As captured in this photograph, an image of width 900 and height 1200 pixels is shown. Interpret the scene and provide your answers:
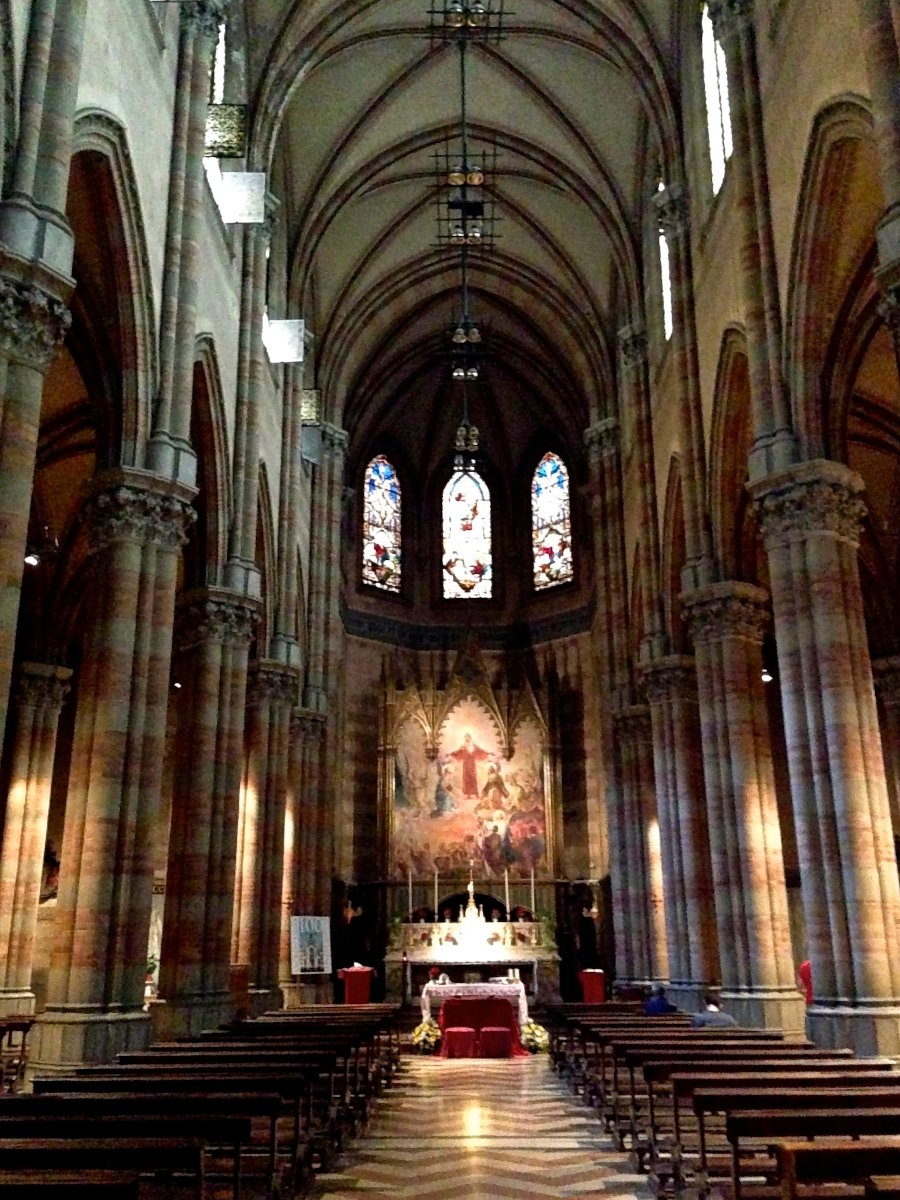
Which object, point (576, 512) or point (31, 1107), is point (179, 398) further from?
point (576, 512)

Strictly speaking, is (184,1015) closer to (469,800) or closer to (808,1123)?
(808,1123)

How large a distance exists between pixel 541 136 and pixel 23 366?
22486mm

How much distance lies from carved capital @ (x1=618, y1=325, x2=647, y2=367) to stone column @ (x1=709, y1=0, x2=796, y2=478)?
1034 cm

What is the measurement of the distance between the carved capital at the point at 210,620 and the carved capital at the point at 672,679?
377 inches

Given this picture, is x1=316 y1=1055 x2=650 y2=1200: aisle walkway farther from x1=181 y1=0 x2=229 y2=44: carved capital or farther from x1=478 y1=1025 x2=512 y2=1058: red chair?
x1=181 y1=0 x2=229 y2=44: carved capital

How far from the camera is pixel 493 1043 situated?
2258 centimetres

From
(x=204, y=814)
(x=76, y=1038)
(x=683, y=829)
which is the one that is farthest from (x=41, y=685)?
(x=76, y=1038)

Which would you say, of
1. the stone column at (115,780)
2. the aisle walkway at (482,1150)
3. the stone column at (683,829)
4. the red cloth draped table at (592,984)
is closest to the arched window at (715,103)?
the stone column at (683,829)

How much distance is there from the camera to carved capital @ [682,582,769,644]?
67.6 ft

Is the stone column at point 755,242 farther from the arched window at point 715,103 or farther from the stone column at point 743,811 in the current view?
the stone column at point 743,811

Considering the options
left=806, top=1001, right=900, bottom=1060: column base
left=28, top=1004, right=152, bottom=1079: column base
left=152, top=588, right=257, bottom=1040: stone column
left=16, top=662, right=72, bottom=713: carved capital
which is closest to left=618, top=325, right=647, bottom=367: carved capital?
left=152, top=588, right=257, bottom=1040: stone column

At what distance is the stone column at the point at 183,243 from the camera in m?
16.3

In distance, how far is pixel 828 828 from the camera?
581 inches

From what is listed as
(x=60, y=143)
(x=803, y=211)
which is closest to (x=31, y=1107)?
(x=60, y=143)
